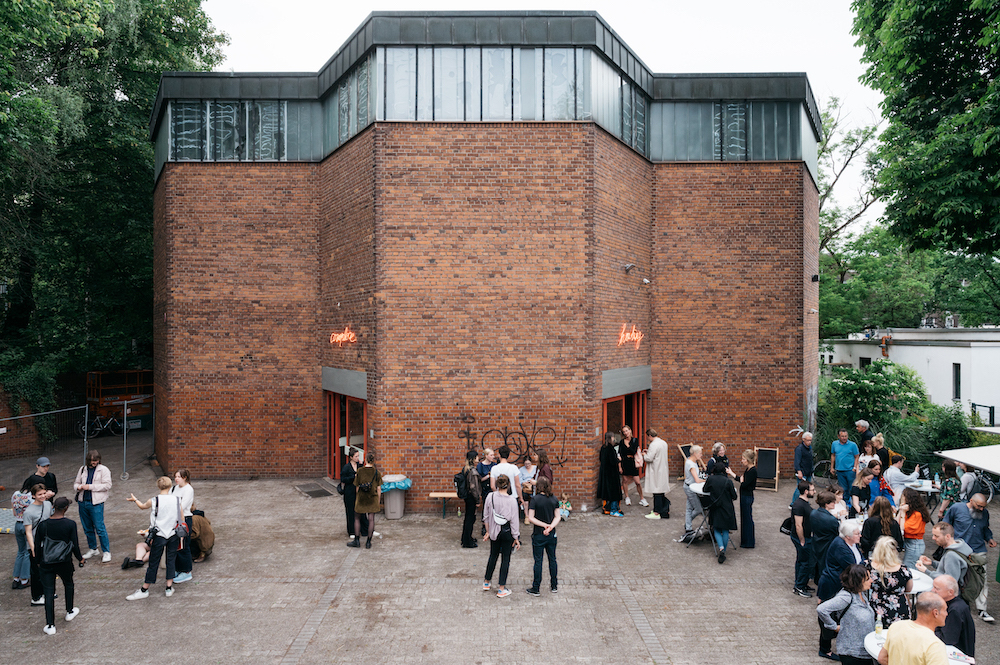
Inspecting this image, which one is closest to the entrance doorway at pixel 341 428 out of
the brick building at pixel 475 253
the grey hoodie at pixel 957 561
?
the brick building at pixel 475 253

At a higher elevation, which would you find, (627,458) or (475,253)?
(475,253)

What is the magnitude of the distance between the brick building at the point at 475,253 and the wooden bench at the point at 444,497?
0.27 m

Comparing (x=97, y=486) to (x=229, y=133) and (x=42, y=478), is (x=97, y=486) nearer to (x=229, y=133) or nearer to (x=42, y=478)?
(x=42, y=478)

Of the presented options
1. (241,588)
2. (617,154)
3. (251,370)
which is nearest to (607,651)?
(241,588)

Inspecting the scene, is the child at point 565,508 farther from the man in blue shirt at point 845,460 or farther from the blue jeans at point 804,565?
the man in blue shirt at point 845,460

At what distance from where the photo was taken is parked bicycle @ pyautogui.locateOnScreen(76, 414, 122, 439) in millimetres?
20062

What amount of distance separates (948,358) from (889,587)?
2237 centimetres

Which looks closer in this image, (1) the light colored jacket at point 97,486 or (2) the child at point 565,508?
(1) the light colored jacket at point 97,486

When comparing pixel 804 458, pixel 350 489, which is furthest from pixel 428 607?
pixel 804 458

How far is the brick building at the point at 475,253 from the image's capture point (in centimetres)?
1111

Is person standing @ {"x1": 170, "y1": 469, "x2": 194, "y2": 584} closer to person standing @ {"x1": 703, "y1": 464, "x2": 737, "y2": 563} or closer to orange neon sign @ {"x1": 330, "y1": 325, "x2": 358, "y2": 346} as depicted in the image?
orange neon sign @ {"x1": 330, "y1": 325, "x2": 358, "y2": 346}

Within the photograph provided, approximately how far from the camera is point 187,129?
13828 mm

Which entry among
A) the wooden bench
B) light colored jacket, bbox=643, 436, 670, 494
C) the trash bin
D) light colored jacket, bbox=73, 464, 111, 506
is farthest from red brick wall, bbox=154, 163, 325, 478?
light colored jacket, bbox=643, 436, 670, 494

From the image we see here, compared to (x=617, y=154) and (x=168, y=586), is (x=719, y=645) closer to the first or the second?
(x=168, y=586)
